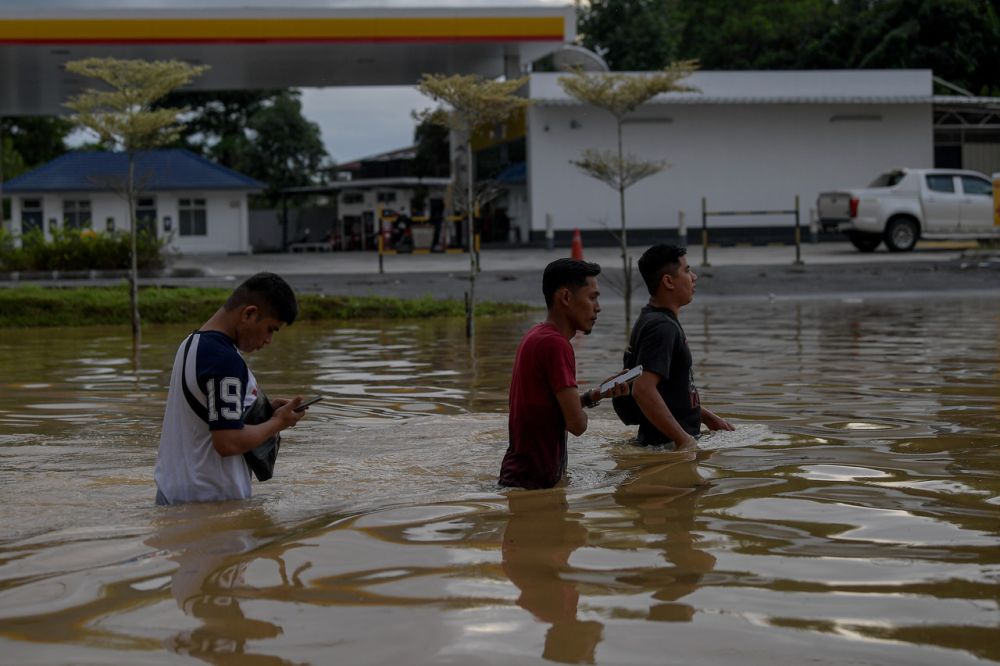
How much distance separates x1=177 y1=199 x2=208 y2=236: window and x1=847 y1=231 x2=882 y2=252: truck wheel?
2177 cm

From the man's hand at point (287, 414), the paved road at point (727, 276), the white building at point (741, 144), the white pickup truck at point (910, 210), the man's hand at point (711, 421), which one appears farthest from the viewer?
the white building at point (741, 144)

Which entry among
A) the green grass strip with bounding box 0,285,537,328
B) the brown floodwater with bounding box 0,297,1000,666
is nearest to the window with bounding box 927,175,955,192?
the green grass strip with bounding box 0,285,537,328

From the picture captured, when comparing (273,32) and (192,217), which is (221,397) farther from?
(192,217)

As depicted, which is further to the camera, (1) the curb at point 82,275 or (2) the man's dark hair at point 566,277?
(1) the curb at point 82,275

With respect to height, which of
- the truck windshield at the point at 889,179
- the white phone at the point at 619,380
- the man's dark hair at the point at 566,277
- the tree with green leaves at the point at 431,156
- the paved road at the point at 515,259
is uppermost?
the tree with green leaves at the point at 431,156

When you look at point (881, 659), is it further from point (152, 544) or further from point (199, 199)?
point (199, 199)

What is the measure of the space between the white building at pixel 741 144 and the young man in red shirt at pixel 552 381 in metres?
32.9

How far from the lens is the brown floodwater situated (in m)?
3.73

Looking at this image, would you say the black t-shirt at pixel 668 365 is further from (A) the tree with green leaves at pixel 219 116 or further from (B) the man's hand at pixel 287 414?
(A) the tree with green leaves at pixel 219 116

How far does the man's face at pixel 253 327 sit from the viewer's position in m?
5.26

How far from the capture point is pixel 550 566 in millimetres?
4562

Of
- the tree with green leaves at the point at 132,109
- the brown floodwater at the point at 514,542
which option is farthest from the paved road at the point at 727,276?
the brown floodwater at the point at 514,542

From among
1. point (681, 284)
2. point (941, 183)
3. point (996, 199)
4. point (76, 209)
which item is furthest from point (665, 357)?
point (76, 209)

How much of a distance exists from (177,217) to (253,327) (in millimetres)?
39480
